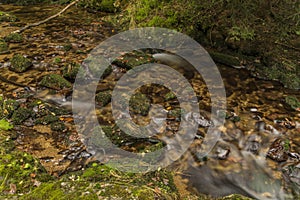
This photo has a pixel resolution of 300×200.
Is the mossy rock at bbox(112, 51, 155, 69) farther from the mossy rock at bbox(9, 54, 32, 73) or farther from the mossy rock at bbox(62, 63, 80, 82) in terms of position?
the mossy rock at bbox(9, 54, 32, 73)

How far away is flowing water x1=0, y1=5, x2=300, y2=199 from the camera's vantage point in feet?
16.1

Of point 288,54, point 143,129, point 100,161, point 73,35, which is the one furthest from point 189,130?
point 73,35

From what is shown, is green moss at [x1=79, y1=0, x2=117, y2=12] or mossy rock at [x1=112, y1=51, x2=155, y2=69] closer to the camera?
mossy rock at [x1=112, y1=51, x2=155, y2=69]

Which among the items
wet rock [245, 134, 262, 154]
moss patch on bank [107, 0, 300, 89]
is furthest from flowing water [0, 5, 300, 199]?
moss patch on bank [107, 0, 300, 89]

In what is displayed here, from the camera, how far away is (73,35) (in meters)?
9.93

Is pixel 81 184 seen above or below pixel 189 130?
above

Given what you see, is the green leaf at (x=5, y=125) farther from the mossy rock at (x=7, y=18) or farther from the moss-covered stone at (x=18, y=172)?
the mossy rock at (x=7, y=18)

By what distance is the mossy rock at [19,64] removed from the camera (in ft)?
24.6

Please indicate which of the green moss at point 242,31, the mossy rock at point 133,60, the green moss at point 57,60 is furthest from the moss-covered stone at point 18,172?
the green moss at point 242,31

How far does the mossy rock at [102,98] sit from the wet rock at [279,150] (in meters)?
3.55

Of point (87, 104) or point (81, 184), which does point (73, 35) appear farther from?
point (81, 184)

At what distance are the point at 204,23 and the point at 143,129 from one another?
4.50 metres

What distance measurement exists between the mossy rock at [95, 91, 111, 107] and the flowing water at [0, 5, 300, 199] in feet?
0.69

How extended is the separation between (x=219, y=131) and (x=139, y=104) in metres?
1.83
